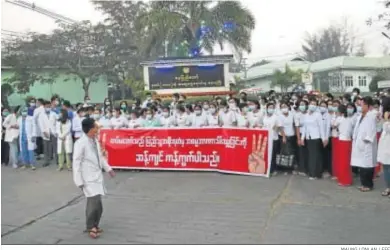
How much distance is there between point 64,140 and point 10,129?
1911 millimetres

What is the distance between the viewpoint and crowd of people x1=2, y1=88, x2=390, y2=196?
829 cm

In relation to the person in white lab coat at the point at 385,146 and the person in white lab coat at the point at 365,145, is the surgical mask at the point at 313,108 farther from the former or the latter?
the person in white lab coat at the point at 385,146

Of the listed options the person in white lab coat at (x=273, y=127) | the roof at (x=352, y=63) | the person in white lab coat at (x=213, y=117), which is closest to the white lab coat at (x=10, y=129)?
the person in white lab coat at (x=213, y=117)

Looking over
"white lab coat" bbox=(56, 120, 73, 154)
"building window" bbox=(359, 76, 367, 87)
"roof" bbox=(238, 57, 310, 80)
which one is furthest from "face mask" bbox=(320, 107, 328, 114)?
"roof" bbox=(238, 57, 310, 80)

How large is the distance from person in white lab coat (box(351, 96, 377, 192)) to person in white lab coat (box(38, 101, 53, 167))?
7.39m

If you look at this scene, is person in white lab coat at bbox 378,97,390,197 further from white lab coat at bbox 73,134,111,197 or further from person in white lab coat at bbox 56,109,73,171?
person in white lab coat at bbox 56,109,73,171

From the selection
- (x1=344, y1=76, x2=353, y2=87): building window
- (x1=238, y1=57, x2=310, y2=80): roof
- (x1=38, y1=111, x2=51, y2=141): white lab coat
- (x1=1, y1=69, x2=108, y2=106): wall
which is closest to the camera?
(x1=38, y1=111, x2=51, y2=141): white lab coat

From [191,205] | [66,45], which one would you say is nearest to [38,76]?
[66,45]

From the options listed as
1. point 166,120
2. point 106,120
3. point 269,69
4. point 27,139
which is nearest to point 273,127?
point 166,120

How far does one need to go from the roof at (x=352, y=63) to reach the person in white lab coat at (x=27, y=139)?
43.0 m

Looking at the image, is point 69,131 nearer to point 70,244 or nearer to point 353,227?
point 70,244

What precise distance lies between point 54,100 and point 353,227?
8725 millimetres

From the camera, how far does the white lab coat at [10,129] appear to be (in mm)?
12156

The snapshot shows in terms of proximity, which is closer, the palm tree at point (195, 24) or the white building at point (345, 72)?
the palm tree at point (195, 24)
